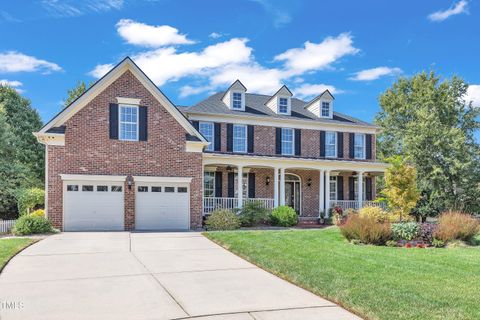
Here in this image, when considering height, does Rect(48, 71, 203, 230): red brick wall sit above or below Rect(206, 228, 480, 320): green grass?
above

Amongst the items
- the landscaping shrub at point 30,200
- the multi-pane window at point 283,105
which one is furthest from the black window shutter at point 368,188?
the landscaping shrub at point 30,200

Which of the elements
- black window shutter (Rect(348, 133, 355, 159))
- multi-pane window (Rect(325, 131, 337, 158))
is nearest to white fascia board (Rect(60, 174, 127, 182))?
multi-pane window (Rect(325, 131, 337, 158))

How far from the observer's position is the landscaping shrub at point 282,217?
20391mm

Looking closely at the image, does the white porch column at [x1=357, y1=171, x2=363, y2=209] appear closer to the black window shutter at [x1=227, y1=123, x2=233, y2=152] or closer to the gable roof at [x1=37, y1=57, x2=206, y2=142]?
the black window shutter at [x1=227, y1=123, x2=233, y2=152]

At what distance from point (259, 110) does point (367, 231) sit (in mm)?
13519

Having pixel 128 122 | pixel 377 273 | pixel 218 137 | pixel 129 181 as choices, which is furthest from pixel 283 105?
pixel 377 273

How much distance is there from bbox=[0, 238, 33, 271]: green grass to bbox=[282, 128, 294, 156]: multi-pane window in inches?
598

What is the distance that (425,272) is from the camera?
851cm

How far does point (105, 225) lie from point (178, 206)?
10.6 feet

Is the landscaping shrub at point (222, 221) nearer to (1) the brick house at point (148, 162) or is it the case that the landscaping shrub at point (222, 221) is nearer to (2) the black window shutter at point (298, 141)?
(1) the brick house at point (148, 162)

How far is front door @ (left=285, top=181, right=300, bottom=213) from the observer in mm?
24984

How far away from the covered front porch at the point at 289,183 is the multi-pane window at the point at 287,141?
1.13m

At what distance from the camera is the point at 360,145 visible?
26.3 metres

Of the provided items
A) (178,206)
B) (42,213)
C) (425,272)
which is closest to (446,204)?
(178,206)
